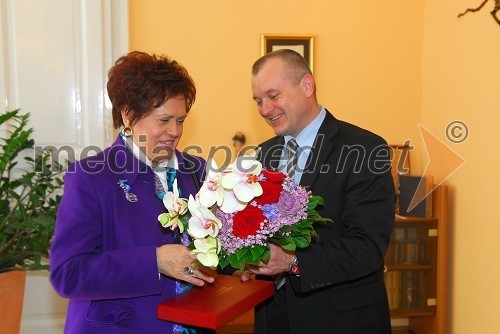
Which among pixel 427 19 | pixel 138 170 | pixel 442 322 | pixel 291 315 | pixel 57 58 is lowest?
pixel 442 322

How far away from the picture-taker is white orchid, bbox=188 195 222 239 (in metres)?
1.38

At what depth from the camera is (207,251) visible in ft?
4.55

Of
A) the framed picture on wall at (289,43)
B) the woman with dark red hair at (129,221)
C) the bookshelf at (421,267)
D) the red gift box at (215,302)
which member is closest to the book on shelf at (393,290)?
the bookshelf at (421,267)

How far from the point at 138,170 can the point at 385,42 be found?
273cm

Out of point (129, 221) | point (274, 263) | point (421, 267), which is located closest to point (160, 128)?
point (129, 221)

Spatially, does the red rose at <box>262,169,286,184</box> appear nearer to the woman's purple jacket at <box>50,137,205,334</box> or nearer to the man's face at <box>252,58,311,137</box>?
the woman's purple jacket at <box>50,137,205,334</box>

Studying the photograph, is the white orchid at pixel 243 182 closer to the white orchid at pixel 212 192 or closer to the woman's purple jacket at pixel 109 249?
the white orchid at pixel 212 192

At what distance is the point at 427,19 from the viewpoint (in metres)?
3.80

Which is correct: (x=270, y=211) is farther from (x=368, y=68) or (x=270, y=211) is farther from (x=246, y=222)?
(x=368, y=68)

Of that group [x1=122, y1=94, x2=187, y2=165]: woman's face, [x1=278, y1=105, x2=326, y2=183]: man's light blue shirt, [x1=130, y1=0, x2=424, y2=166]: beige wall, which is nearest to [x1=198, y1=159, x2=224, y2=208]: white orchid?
[x1=122, y1=94, x2=187, y2=165]: woman's face

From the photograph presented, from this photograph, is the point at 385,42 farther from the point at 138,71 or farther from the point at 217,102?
the point at 138,71

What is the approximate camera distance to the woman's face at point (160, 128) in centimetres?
169

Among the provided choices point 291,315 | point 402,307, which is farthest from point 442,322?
point 291,315

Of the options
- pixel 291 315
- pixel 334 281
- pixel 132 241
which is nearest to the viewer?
pixel 132 241
